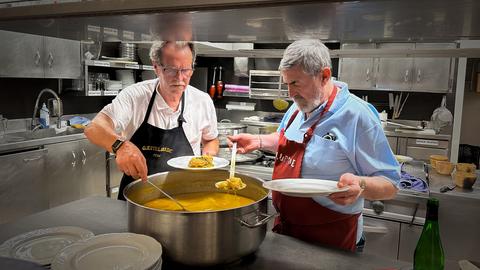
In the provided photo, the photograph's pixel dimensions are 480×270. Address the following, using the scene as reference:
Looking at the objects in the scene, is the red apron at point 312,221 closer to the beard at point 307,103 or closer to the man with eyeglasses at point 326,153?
the man with eyeglasses at point 326,153

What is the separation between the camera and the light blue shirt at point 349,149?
1.41m

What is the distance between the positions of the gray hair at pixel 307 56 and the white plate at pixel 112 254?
3.00 ft

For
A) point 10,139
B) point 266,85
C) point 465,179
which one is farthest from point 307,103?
point 266,85

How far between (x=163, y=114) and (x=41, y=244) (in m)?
1.08

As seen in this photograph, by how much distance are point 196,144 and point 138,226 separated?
1163 millimetres

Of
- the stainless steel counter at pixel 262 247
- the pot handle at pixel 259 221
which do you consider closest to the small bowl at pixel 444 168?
the stainless steel counter at pixel 262 247

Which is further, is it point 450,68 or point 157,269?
point 450,68

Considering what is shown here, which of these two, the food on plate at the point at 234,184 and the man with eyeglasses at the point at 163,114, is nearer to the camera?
the food on plate at the point at 234,184

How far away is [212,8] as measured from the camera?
708 mm

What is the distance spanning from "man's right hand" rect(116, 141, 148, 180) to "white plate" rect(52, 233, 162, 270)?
0.30m

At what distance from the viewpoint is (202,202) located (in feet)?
4.70

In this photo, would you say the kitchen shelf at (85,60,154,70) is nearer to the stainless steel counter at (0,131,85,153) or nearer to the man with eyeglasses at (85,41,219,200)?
the stainless steel counter at (0,131,85,153)

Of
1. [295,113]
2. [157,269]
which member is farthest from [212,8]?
[295,113]

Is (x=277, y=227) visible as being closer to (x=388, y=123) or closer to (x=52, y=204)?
(x=52, y=204)
